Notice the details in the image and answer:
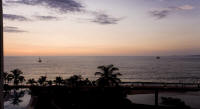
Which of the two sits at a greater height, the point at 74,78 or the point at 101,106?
the point at 74,78

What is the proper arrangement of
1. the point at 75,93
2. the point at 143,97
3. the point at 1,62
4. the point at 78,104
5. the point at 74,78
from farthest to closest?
the point at 74,78 < the point at 143,97 < the point at 75,93 < the point at 78,104 < the point at 1,62

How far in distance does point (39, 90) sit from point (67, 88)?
3.26 meters

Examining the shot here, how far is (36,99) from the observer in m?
17.0

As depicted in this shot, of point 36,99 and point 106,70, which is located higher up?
point 106,70

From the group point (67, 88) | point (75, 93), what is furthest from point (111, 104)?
point (67, 88)

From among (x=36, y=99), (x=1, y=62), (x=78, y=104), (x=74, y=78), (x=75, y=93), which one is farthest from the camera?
(x=74, y=78)

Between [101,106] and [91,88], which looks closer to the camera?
[101,106]

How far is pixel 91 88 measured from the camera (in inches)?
801

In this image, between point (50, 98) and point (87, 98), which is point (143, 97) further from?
point (50, 98)

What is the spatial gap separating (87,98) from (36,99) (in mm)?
5291

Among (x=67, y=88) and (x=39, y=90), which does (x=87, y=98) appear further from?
(x=39, y=90)

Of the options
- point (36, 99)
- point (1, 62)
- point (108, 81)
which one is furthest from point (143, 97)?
point (1, 62)

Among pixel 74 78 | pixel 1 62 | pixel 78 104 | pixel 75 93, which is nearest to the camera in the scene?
pixel 1 62

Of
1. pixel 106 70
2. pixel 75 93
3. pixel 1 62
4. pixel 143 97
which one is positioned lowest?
pixel 143 97
